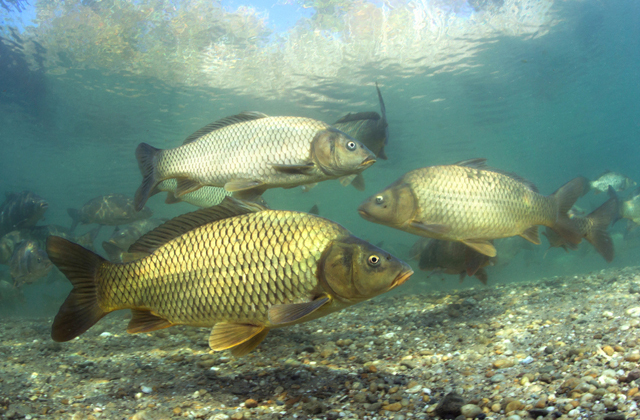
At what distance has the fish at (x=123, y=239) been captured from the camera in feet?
26.3

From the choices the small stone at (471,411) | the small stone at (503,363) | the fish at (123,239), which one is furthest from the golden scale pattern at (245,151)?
the fish at (123,239)

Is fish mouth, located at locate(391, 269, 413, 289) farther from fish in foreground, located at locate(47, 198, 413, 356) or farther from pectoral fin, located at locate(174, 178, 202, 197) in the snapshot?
pectoral fin, located at locate(174, 178, 202, 197)

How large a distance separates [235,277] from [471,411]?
1821 mm

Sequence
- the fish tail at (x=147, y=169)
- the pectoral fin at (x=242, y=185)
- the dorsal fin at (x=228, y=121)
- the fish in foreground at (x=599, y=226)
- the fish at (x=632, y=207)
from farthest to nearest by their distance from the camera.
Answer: the fish at (x=632, y=207), the fish in foreground at (x=599, y=226), the dorsal fin at (x=228, y=121), the fish tail at (x=147, y=169), the pectoral fin at (x=242, y=185)

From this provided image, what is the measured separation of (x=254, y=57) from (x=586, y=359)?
20119 mm

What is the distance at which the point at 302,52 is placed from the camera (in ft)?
63.2

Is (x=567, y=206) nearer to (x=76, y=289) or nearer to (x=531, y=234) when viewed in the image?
(x=531, y=234)

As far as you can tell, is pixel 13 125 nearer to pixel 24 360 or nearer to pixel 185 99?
pixel 185 99

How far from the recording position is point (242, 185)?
425 cm

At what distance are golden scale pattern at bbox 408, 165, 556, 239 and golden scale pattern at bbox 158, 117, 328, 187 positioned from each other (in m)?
1.62

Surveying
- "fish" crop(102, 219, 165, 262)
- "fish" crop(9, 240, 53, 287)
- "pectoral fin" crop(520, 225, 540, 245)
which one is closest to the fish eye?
"pectoral fin" crop(520, 225, 540, 245)

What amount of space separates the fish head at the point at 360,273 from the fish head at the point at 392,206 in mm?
1876

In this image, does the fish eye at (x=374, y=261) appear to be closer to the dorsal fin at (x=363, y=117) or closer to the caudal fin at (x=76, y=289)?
the caudal fin at (x=76, y=289)

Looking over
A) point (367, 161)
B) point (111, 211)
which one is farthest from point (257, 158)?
point (111, 211)
